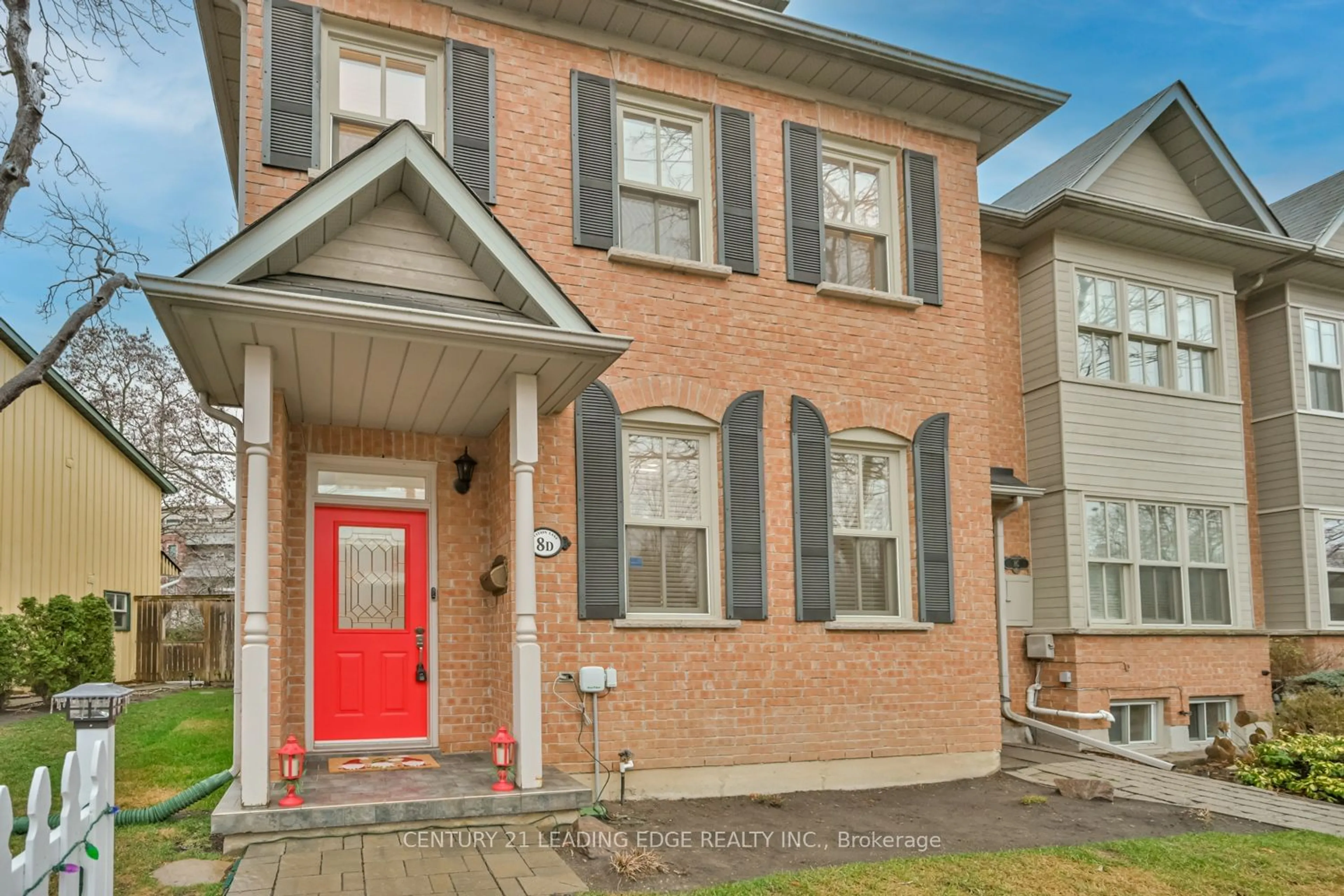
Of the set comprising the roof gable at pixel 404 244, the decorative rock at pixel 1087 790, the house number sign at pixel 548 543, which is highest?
the roof gable at pixel 404 244

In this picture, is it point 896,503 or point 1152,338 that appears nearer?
point 896,503

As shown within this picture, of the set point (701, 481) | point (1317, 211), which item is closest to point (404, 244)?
point (701, 481)

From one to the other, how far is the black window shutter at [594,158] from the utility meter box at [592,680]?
11.3 feet

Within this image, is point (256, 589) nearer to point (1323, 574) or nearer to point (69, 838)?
point (69, 838)

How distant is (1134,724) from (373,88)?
34.2 ft

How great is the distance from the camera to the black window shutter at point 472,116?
8.05m

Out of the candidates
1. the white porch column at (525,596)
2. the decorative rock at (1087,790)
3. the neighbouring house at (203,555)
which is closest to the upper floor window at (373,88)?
the white porch column at (525,596)

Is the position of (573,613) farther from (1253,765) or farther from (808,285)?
(1253,765)

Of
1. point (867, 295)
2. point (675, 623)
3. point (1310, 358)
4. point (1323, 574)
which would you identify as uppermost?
point (1310, 358)

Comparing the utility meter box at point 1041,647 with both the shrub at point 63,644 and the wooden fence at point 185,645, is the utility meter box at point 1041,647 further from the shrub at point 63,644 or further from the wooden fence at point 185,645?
the wooden fence at point 185,645

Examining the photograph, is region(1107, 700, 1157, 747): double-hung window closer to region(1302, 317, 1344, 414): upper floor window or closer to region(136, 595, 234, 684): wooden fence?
region(1302, 317, 1344, 414): upper floor window

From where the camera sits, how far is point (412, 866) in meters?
5.55

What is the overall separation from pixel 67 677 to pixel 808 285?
12044mm

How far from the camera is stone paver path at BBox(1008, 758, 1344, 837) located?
305 inches
